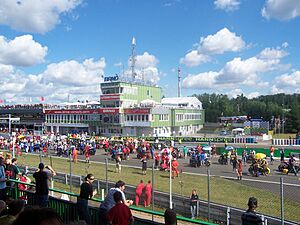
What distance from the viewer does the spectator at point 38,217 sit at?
1746mm

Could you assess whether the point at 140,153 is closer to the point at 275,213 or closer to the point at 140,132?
the point at 275,213

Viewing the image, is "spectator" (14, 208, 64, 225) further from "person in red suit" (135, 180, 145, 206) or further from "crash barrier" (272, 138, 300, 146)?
"crash barrier" (272, 138, 300, 146)

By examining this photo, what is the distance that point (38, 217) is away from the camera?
1.75m

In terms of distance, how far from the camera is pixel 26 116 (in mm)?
85312

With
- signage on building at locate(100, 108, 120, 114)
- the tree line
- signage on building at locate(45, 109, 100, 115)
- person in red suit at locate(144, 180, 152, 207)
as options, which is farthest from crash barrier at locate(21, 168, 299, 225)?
the tree line

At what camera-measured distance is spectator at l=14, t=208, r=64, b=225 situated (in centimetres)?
175

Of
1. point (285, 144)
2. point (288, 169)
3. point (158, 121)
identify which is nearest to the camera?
point (288, 169)

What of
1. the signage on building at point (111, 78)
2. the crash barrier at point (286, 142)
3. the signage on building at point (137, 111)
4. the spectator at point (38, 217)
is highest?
the signage on building at point (111, 78)

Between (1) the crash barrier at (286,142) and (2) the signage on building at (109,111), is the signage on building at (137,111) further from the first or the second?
(1) the crash barrier at (286,142)

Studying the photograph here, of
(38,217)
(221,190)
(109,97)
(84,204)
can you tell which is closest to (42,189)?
(84,204)

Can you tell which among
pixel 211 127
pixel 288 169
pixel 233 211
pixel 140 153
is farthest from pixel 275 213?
pixel 211 127

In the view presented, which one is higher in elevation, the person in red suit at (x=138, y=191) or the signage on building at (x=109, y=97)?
the signage on building at (x=109, y=97)

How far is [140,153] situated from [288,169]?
1434cm

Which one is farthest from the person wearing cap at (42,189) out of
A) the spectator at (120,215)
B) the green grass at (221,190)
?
the green grass at (221,190)
